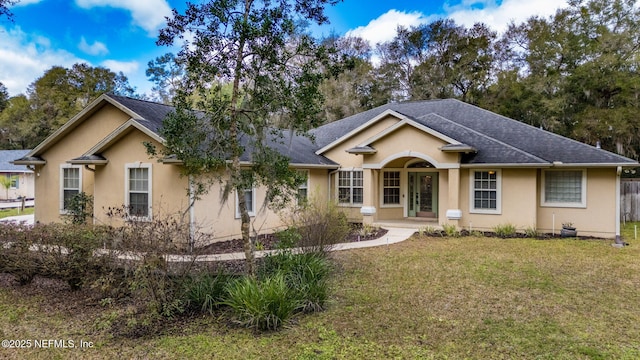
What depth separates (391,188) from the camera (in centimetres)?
1695

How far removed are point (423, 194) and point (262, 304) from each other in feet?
42.1

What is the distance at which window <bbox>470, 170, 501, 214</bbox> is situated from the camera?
46.2 ft

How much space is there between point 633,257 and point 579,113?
17285 millimetres

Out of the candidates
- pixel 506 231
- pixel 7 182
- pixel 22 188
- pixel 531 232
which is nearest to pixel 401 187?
pixel 506 231

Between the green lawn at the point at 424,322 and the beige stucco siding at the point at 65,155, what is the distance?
7326 mm

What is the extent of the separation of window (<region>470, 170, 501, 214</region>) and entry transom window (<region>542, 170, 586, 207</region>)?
1819 mm

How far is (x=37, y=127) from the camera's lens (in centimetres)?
4125

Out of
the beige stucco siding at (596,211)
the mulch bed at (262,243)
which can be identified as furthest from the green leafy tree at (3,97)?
the beige stucco siding at (596,211)

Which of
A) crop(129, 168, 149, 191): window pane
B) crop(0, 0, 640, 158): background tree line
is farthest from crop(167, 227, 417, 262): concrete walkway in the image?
crop(0, 0, 640, 158): background tree line

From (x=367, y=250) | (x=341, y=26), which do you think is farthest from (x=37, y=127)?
(x=367, y=250)

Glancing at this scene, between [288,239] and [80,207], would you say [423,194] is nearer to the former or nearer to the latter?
[288,239]

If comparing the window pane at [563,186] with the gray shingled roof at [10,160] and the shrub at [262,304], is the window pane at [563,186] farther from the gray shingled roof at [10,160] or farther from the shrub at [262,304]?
the gray shingled roof at [10,160]

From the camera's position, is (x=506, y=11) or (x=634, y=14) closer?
(x=634, y=14)

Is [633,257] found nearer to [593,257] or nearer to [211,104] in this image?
[593,257]
